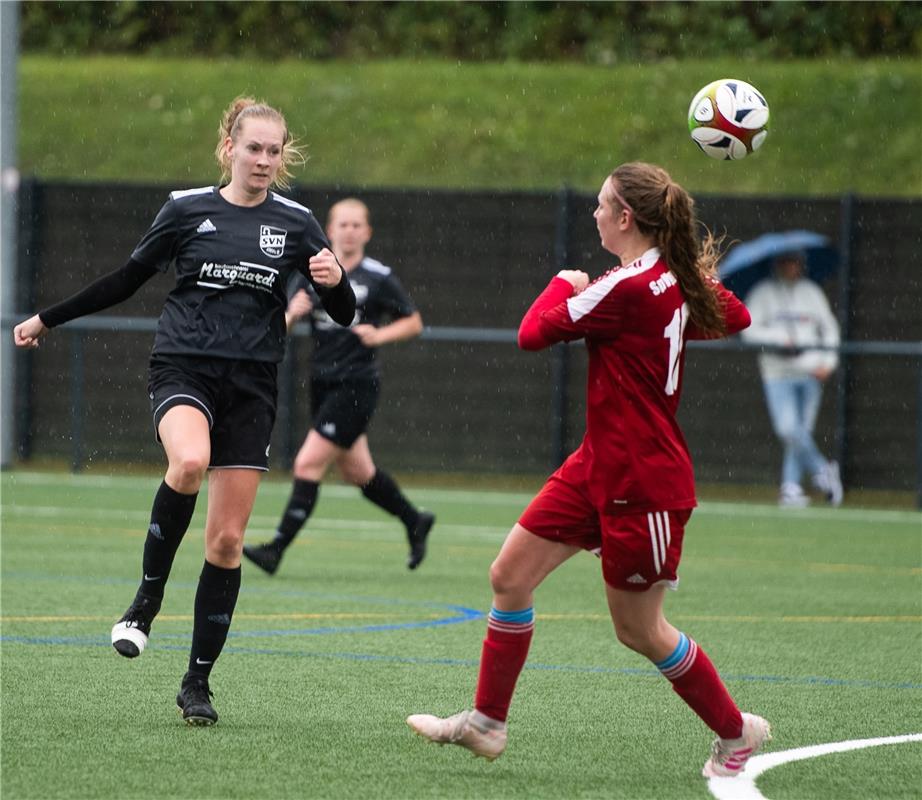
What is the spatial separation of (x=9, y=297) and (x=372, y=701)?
12742 millimetres

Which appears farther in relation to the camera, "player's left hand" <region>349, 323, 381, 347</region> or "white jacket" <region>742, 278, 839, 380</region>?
"white jacket" <region>742, 278, 839, 380</region>

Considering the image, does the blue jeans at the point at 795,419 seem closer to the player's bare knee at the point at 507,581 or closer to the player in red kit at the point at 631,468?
the player in red kit at the point at 631,468

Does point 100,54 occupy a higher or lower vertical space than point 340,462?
higher

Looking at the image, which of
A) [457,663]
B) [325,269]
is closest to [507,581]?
[325,269]

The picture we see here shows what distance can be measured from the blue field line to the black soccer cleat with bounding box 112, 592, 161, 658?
1379mm

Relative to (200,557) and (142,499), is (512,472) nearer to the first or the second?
(142,499)

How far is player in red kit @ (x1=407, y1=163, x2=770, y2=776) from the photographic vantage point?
17.5ft

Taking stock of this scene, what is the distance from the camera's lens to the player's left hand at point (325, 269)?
635cm

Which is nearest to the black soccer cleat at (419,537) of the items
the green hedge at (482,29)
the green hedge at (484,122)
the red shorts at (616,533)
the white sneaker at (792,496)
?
the red shorts at (616,533)

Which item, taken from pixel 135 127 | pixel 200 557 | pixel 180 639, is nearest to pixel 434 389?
pixel 135 127

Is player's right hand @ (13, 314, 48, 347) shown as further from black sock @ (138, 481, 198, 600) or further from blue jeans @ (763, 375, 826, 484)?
blue jeans @ (763, 375, 826, 484)

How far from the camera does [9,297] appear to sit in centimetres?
1850

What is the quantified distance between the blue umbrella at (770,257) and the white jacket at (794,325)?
21 centimetres

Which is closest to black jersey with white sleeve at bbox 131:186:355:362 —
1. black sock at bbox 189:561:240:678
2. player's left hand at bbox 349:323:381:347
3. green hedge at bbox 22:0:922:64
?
black sock at bbox 189:561:240:678
